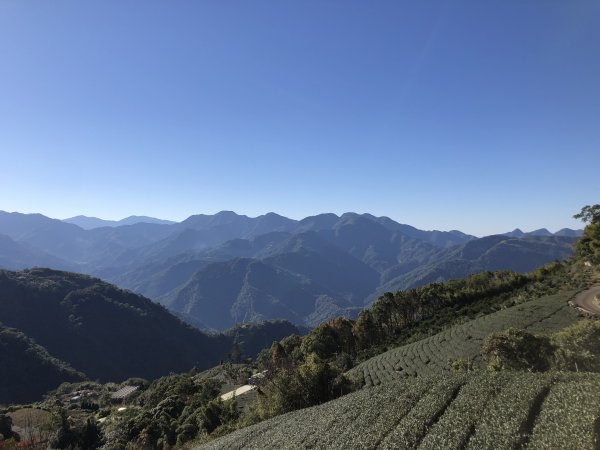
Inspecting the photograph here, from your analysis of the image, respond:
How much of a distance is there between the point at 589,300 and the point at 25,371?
217551 mm

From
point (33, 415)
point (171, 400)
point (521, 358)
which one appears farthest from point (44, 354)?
point (521, 358)

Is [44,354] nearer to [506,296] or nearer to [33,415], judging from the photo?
[33,415]

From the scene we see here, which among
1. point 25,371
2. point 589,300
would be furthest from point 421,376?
point 25,371

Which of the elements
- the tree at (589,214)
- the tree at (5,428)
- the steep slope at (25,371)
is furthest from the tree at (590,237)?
the steep slope at (25,371)

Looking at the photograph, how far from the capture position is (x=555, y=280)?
90875 mm

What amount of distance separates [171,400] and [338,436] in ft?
213

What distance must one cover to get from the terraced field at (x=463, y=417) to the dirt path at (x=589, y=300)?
4447 centimetres

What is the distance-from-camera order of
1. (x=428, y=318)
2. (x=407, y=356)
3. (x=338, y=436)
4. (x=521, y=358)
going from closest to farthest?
(x=338, y=436), (x=521, y=358), (x=407, y=356), (x=428, y=318)

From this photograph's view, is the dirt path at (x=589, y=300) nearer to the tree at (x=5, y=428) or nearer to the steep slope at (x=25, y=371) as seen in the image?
the tree at (x=5, y=428)

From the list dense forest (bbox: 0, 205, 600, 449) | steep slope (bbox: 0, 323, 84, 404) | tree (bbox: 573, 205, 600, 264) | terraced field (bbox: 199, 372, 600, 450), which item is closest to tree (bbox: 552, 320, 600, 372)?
dense forest (bbox: 0, 205, 600, 449)

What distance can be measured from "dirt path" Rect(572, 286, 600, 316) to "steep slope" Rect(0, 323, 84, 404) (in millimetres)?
202650

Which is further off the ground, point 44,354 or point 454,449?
point 454,449

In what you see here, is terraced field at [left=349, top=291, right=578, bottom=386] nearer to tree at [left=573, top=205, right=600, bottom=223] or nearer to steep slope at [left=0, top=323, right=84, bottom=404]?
tree at [left=573, top=205, right=600, bottom=223]

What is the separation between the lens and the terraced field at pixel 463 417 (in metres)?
19.5
